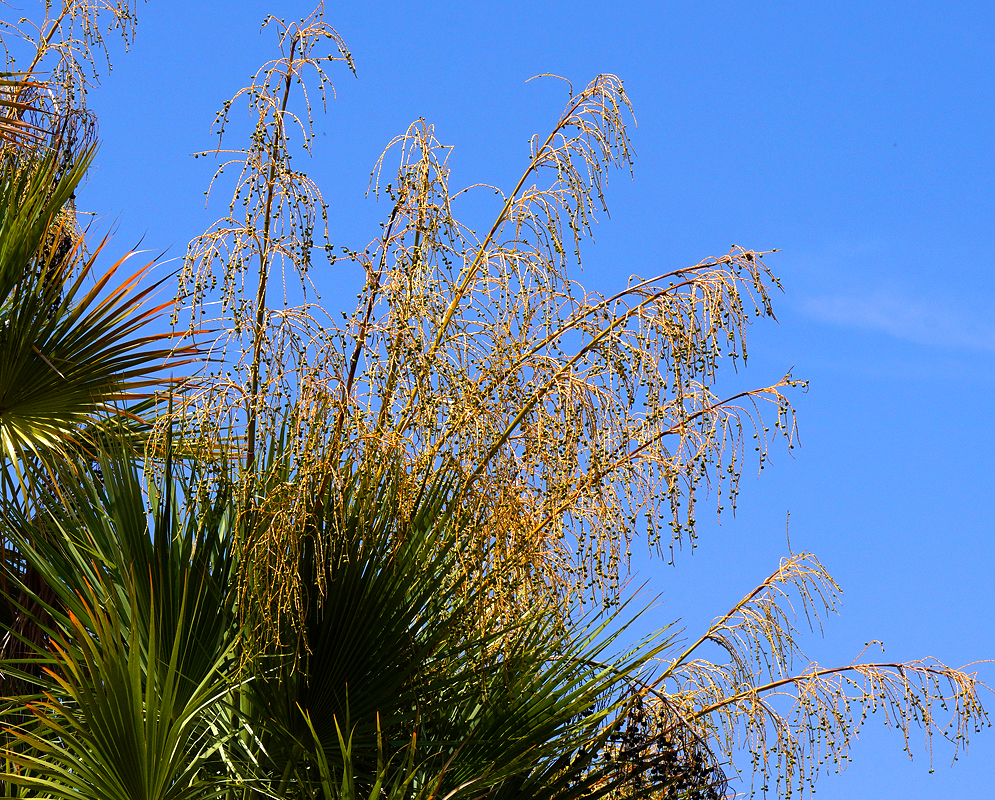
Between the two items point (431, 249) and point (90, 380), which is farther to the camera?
point (90, 380)

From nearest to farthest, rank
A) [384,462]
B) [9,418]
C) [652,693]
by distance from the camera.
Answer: [384,462], [652,693], [9,418]

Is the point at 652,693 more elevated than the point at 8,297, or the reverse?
the point at 8,297

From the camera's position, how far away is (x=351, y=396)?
16.1ft

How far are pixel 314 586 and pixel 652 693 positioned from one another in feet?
5.96

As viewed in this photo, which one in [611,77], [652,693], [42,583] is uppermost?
[611,77]

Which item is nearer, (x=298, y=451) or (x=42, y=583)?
(x=298, y=451)

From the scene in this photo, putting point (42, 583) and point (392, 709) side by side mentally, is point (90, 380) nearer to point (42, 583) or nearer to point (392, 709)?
point (42, 583)

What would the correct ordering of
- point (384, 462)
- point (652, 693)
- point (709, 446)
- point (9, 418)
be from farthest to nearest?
point (9, 418), point (652, 693), point (709, 446), point (384, 462)

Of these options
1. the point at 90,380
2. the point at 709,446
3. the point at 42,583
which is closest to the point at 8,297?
the point at 90,380

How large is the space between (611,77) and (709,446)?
1.91 metres

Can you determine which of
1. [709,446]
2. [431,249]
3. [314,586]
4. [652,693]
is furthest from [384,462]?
[652,693]

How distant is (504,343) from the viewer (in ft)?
16.6

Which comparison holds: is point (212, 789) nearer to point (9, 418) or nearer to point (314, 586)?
point (314, 586)

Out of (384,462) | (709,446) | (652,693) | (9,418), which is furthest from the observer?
(9,418)
